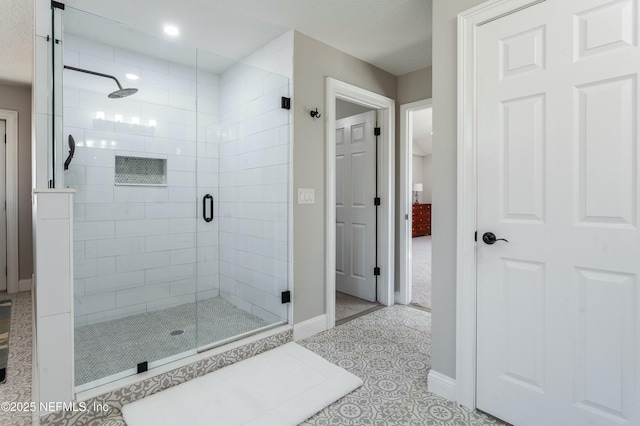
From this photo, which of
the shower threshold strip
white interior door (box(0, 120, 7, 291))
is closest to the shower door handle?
the shower threshold strip

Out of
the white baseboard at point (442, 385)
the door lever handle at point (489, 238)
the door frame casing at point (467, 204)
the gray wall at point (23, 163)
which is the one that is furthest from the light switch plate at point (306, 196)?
the gray wall at point (23, 163)

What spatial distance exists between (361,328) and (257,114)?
2119 millimetres

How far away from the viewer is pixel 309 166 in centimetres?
271

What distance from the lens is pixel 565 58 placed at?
1.46 m

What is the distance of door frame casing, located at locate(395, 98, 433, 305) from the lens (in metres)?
3.47

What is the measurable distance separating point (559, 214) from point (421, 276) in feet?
11.0

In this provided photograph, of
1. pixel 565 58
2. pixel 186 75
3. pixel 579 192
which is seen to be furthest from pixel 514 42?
pixel 186 75

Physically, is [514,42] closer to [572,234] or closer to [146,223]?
[572,234]

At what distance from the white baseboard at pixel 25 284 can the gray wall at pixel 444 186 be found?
482cm

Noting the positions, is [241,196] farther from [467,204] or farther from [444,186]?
[467,204]

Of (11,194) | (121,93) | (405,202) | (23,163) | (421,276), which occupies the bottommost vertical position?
(421,276)

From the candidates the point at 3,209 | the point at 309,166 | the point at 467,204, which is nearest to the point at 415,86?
the point at 309,166

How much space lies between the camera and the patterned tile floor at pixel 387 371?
169 centimetres

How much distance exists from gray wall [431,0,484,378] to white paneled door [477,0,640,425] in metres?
0.15
